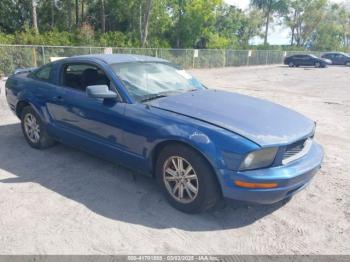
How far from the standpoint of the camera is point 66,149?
16.5ft

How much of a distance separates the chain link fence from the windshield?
1320 centimetres

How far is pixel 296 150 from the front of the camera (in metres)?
3.20

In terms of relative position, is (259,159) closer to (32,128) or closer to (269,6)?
(32,128)

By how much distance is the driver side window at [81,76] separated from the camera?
4117mm

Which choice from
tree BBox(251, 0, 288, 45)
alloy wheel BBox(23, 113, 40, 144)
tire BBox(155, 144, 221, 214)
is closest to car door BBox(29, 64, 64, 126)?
alloy wheel BBox(23, 113, 40, 144)

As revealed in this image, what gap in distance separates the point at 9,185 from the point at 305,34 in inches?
2366

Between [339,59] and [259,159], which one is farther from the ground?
[259,159]

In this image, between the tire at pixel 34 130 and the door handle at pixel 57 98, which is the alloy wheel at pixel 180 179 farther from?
the tire at pixel 34 130

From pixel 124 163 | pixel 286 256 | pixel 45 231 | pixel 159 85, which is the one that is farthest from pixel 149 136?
pixel 286 256

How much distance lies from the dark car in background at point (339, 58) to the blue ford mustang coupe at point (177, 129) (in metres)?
36.0

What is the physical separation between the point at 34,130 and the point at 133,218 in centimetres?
266

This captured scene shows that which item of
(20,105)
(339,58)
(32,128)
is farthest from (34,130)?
(339,58)

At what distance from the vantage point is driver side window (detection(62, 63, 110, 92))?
4117 millimetres

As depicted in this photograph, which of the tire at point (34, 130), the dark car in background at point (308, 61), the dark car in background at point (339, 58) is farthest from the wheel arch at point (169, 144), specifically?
the dark car in background at point (339, 58)
